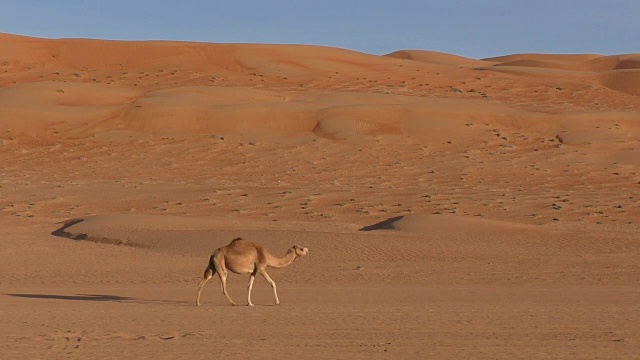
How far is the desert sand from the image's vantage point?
11.3m

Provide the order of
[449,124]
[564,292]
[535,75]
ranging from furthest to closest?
[535,75] < [449,124] < [564,292]

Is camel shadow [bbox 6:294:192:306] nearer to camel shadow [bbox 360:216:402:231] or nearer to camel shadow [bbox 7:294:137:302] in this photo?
camel shadow [bbox 7:294:137:302]

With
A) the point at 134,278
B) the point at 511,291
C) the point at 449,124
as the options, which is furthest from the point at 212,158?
the point at 511,291

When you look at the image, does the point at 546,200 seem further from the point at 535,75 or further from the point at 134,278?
the point at 535,75

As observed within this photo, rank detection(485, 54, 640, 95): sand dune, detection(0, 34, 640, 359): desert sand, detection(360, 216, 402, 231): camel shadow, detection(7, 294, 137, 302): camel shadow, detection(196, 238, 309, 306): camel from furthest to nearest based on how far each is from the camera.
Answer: detection(485, 54, 640, 95): sand dune < detection(360, 216, 402, 231): camel shadow < detection(7, 294, 137, 302): camel shadow < detection(196, 238, 309, 306): camel < detection(0, 34, 640, 359): desert sand

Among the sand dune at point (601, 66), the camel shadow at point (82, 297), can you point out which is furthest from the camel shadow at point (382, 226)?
the sand dune at point (601, 66)

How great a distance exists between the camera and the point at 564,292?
15070mm

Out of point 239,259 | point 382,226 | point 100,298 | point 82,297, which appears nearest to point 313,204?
point 382,226

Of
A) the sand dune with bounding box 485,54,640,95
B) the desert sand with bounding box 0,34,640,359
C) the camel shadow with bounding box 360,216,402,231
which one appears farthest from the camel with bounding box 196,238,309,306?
the sand dune with bounding box 485,54,640,95

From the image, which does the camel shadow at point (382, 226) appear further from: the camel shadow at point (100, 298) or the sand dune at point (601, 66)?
the sand dune at point (601, 66)

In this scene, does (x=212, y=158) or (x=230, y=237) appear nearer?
(x=230, y=237)

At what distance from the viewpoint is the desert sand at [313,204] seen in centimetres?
1134

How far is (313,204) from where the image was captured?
2795cm

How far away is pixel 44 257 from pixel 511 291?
953 centimetres
